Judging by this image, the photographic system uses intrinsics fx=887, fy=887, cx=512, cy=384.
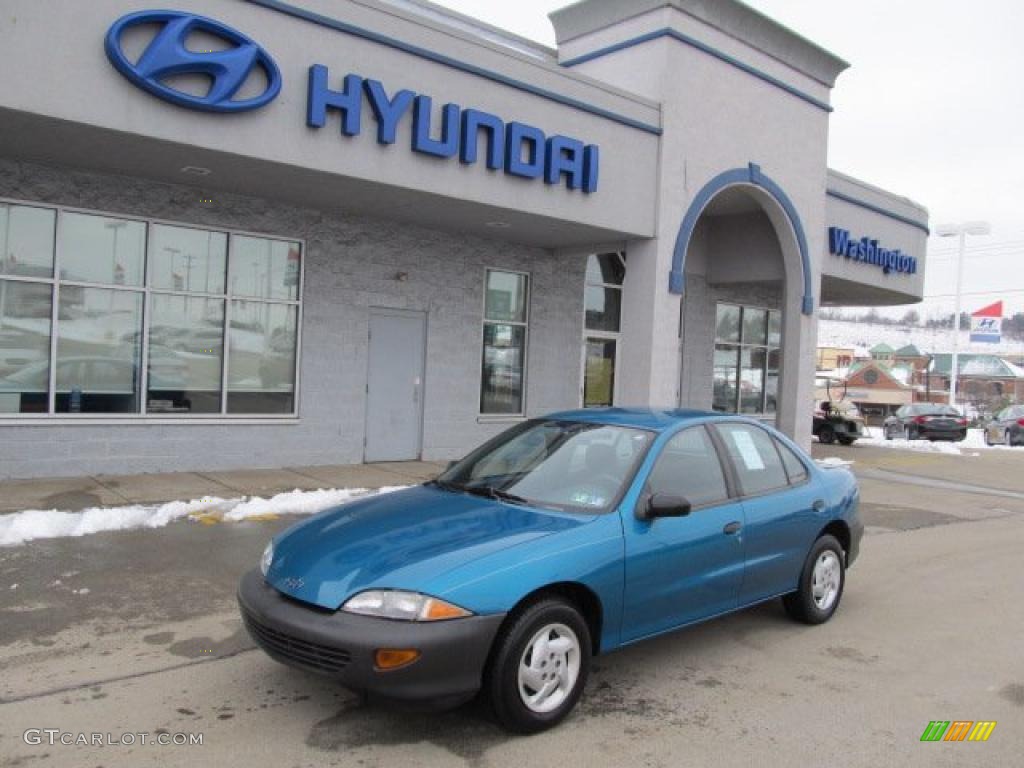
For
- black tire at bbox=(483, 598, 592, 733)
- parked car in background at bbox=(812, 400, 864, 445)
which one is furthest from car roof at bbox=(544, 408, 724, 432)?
parked car in background at bbox=(812, 400, 864, 445)

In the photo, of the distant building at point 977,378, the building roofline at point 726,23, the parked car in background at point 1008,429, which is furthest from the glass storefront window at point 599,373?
the distant building at point 977,378

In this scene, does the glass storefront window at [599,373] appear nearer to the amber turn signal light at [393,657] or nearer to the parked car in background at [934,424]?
the amber turn signal light at [393,657]

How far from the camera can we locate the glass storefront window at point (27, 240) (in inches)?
372

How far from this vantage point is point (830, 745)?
4.11 meters

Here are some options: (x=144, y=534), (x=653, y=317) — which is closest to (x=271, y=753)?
(x=144, y=534)

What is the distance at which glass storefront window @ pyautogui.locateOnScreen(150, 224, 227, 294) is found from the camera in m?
10.5

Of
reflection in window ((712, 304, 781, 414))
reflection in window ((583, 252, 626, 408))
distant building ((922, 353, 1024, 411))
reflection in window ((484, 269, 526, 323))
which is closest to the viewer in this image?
reflection in window ((484, 269, 526, 323))

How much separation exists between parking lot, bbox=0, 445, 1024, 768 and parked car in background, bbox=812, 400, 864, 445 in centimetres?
1570

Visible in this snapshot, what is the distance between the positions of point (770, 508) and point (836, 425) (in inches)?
731

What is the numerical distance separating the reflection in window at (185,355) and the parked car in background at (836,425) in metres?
16.9

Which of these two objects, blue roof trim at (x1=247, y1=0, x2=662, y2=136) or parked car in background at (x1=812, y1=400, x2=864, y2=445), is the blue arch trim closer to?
blue roof trim at (x1=247, y1=0, x2=662, y2=136)

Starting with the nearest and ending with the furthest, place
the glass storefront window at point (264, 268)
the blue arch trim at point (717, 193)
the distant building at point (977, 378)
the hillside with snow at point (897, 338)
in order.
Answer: the glass storefront window at point (264, 268)
the blue arch trim at point (717, 193)
the distant building at point (977, 378)
the hillside with snow at point (897, 338)

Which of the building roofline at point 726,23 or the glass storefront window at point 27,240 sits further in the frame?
the building roofline at point 726,23

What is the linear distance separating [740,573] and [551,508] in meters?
1.33
